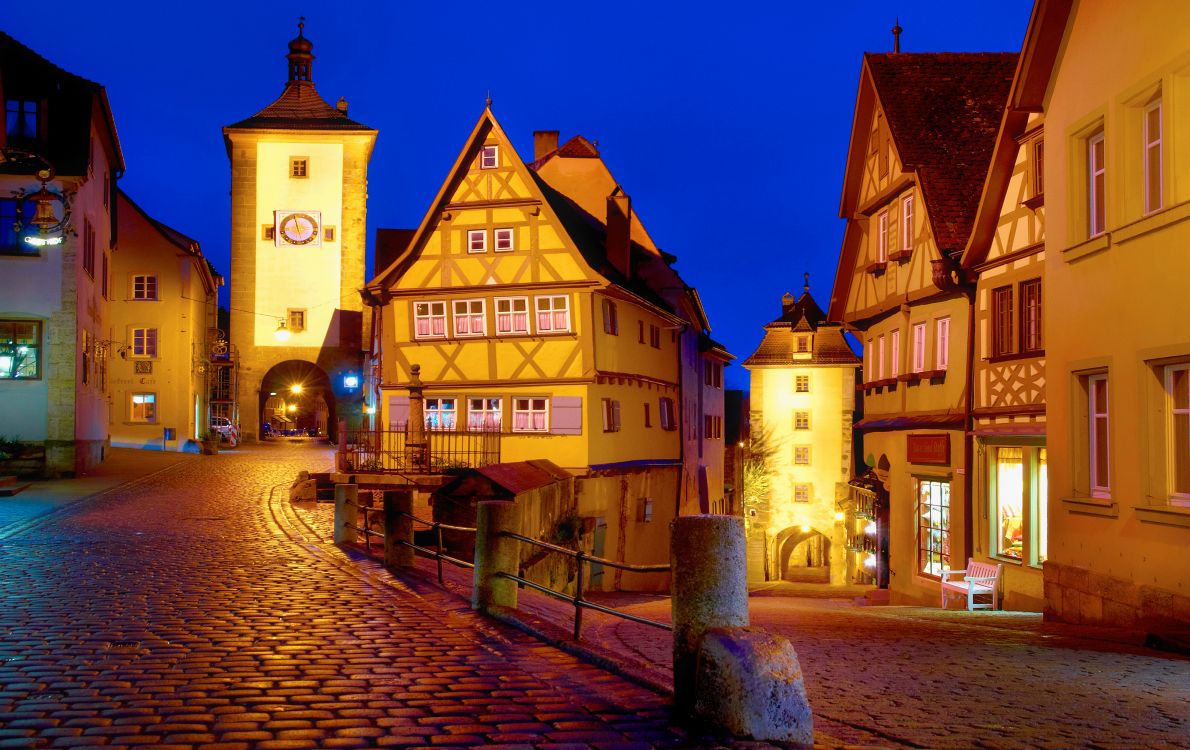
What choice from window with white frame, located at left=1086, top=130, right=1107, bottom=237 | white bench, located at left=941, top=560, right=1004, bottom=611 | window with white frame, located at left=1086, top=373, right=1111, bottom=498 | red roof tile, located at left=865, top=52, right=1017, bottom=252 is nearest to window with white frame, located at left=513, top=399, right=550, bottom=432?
red roof tile, located at left=865, top=52, right=1017, bottom=252

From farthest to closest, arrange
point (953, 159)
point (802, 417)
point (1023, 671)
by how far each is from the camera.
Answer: point (802, 417) < point (953, 159) < point (1023, 671)

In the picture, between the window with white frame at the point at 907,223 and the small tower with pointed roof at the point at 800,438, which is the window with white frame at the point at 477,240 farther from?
the small tower with pointed roof at the point at 800,438

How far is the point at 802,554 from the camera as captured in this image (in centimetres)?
5522

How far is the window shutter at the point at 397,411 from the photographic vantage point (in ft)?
108

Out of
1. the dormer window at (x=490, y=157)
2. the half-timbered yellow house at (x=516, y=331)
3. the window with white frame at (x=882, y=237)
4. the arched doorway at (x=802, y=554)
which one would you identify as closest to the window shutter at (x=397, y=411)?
the half-timbered yellow house at (x=516, y=331)

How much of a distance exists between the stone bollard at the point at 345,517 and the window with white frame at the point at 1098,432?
10367 mm

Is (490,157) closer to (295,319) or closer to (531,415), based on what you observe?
(531,415)

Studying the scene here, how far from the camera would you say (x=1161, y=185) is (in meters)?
12.3

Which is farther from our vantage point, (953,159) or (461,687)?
(953,159)

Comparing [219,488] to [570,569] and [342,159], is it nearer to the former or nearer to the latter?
[570,569]

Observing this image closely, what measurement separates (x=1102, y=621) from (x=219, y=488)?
2066 centimetres

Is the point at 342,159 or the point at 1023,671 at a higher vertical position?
the point at 342,159

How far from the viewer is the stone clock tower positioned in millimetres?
54312

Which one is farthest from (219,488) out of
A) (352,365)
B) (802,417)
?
(802,417)
